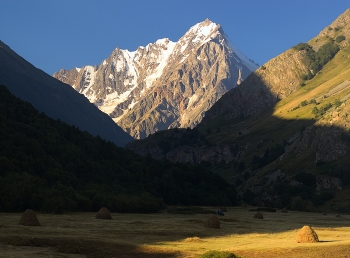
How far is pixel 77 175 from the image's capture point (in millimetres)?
115625

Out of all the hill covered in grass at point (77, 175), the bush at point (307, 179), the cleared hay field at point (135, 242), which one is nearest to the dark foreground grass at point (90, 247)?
the cleared hay field at point (135, 242)

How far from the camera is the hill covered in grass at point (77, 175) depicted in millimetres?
84438

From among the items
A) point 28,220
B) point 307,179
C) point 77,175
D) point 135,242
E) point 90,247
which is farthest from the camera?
point 307,179

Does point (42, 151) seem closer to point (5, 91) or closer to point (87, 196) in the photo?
point (87, 196)

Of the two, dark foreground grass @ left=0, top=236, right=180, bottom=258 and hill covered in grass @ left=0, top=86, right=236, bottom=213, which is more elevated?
hill covered in grass @ left=0, top=86, right=236, bottom=213

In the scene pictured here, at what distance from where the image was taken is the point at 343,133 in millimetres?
173750

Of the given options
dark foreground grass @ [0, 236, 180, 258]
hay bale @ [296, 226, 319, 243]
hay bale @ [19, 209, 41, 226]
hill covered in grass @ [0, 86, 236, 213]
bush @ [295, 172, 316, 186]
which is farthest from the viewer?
bush @ [295, 172, 316, 186]

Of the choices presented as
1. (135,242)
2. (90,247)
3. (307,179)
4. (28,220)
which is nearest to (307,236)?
(135,242)

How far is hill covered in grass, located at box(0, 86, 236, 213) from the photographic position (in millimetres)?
84438

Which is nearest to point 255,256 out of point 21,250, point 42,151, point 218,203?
point 21,250

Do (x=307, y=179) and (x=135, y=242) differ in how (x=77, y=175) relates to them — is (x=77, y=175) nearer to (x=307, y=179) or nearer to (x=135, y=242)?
(x=135, y=242)

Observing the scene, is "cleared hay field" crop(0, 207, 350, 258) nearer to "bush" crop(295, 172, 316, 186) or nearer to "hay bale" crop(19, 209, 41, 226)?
"hay bale" crop(19, 209, 41, 226)

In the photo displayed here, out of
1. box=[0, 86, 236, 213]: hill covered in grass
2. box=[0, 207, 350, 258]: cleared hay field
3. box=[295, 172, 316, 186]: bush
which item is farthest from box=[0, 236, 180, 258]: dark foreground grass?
box=[295, 172, 316, 186]: bush

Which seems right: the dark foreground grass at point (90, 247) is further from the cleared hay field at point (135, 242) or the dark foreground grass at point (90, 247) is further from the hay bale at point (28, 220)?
the hay bale at point (28, 220)
